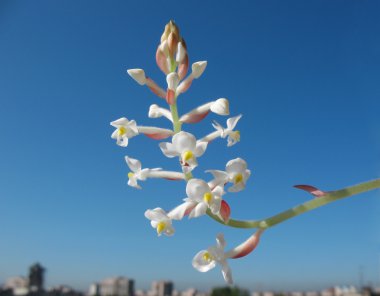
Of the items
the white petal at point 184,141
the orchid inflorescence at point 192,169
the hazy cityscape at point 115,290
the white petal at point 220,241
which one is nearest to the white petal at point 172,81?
the orchid inflorescence at point 192,169

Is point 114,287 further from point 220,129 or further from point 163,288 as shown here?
point 220,129

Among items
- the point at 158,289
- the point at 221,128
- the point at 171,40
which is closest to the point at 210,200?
the point at 221,128

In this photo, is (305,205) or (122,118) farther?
(122,118)

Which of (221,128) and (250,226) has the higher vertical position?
(221,128)

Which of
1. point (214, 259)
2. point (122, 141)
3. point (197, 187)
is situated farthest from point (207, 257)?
point (122, 141)

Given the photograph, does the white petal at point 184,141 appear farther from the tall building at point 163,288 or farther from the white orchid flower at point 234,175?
the tall building at point 163,288

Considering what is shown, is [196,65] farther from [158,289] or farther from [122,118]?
[158,289]

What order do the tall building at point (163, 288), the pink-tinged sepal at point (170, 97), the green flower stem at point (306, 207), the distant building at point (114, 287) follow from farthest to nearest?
the tall building at point (163, 288)
the distant building at point (114, 287)
the pink-tinged sepal at point (170, 97)
the green flower stem at point (306, 207)
